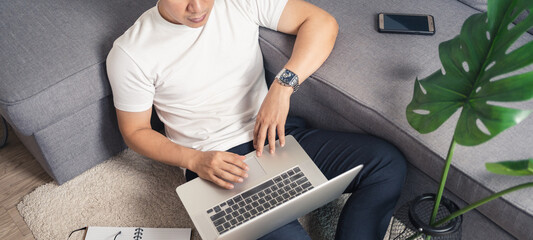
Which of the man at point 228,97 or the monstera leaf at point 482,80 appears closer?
the monstera leaf at point 482,80

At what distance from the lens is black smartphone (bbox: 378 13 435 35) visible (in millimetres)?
1493

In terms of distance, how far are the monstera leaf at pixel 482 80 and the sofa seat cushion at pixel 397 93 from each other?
205 mm

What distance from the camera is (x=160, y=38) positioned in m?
1.26

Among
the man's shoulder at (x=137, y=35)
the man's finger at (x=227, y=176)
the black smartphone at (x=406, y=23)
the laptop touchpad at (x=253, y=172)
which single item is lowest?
the laptop touchpad at (x=253, y=172)

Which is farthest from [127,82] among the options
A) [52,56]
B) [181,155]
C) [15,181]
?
[15,181]

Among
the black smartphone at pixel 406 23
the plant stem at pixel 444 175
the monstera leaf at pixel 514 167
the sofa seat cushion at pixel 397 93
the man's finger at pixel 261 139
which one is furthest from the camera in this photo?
the black smartphone at pixel 406 23

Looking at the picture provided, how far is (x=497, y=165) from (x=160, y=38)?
2.91 ft

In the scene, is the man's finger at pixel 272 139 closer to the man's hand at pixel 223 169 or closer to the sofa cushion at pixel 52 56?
the man's hand at pixel 223 169

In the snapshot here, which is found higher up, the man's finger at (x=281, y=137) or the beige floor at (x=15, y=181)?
the man's finger at (x=281, y=137)

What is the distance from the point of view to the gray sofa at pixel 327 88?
1221 mm

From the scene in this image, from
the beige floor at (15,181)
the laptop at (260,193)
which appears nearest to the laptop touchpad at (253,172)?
the laptop at (260,193)

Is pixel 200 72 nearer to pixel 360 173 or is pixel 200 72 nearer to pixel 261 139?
pixel 261 139

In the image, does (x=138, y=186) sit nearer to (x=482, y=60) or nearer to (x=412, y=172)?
(x=412, y=172)

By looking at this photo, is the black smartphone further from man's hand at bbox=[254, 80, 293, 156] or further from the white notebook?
the white notebook
